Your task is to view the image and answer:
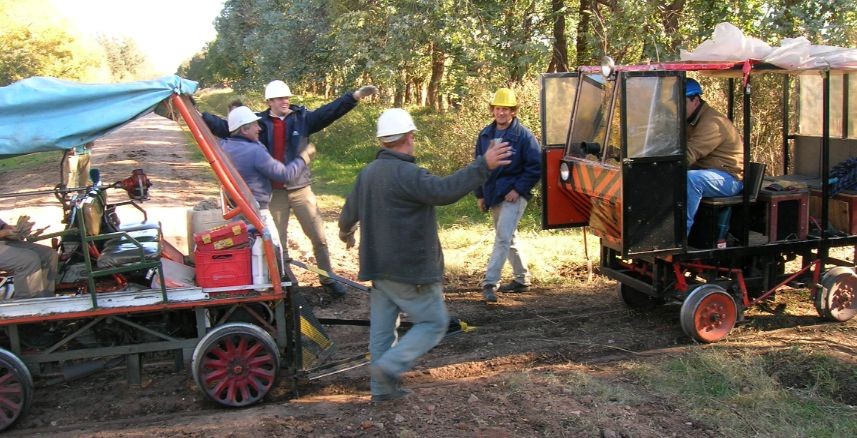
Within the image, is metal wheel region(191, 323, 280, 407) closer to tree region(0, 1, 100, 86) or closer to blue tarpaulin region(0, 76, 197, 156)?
blue tarpaulin region(0, 76, 197, 156)

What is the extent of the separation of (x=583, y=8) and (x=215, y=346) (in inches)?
475

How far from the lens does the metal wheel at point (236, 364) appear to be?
17.1ft

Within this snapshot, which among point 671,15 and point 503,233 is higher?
point 671,15

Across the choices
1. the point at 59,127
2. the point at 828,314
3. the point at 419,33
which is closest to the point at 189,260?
the point at 59,127

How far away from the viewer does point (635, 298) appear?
762 centimetres

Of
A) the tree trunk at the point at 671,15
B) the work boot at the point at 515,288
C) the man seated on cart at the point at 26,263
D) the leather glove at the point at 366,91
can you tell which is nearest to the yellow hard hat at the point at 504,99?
the leather glove at the point at 366,91

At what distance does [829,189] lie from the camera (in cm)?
707

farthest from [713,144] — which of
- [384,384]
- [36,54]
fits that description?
[36,54]

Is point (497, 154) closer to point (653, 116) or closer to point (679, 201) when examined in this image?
point (653, 116)

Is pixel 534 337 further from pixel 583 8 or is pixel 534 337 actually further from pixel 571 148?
pixel 583 8

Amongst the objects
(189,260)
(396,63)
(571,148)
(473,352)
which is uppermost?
(396,63)

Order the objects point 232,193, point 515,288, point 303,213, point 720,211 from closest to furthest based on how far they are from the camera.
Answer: point 232,193
point 720,211
point 303,213
point 515,288

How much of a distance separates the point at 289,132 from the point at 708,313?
412cm

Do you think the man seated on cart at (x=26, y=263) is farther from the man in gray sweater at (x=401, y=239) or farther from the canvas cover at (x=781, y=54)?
the canvas cover at (x=781, y=54)
